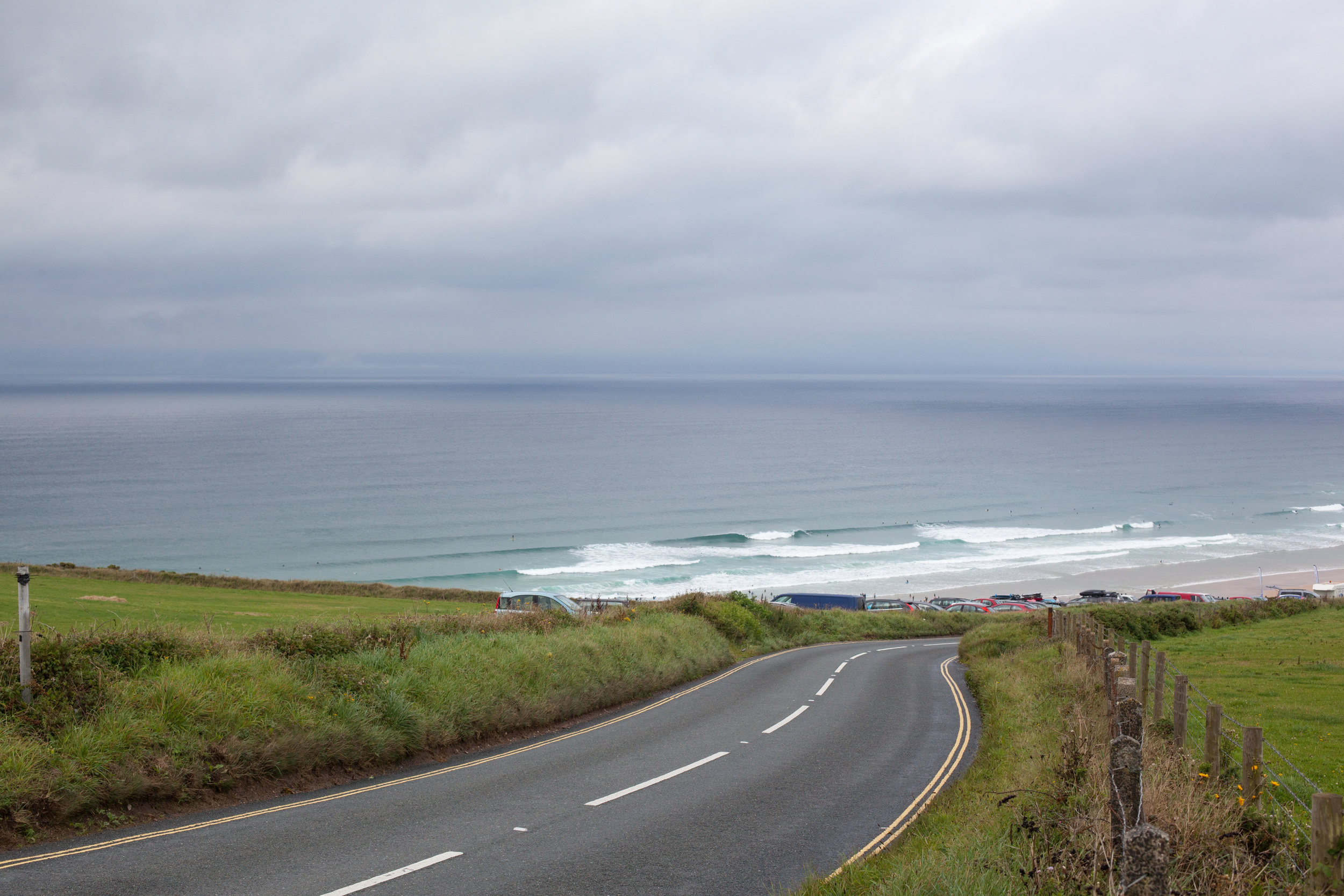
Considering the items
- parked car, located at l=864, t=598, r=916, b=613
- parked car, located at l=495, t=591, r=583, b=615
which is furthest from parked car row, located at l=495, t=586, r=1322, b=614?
parked car, located at l=495, t=591, r=583, b=615

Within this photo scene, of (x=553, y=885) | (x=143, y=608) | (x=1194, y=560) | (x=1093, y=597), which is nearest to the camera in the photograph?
(x=553, y=885)

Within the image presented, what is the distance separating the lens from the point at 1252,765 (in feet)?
23.4

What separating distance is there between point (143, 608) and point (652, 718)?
73.0 ft

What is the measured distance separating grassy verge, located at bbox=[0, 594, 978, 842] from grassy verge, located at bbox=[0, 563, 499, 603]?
28510 millimetres

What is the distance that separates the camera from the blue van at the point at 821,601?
4856 cm

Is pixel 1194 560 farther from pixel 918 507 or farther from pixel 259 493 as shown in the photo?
pixel 259 493

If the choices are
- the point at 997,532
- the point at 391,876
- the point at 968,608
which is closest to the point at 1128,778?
the point at 391,876

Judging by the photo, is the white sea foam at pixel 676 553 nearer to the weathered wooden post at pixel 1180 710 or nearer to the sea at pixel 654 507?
the sea at pixel 654 507

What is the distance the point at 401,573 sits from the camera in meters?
60.3

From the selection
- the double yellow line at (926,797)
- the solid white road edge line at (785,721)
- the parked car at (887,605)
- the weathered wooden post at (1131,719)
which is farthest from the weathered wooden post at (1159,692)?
the parked car at (887,605)

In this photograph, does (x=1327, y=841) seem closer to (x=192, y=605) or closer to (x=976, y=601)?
(x=192, y=605)

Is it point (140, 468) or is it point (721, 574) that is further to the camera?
point (140, 468)

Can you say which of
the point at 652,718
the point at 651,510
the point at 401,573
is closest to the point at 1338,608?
the point at 652,718

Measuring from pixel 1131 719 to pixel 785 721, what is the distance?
36.9 ft
